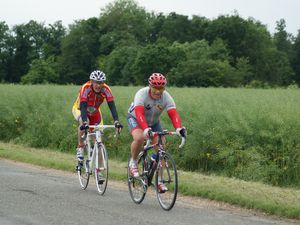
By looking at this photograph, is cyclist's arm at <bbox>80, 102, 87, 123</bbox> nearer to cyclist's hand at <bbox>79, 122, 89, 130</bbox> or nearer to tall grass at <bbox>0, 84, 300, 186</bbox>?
cyclist's hand at <bbox>79, 122, 89, 130</bbox>

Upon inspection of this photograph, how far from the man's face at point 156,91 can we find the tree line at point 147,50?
226 ft

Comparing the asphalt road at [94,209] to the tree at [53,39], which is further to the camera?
the tree at [53,39]

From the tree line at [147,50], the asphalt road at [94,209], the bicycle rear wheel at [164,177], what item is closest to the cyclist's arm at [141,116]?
the bicycle rear wheel at [164,177]

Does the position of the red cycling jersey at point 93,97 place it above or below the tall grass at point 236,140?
above

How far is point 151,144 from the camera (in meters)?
11.1

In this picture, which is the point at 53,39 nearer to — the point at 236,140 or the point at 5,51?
the point at 5,51

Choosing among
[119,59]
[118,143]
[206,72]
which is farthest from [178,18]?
[118,143]

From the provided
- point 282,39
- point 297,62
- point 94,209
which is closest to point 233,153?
point 94,209

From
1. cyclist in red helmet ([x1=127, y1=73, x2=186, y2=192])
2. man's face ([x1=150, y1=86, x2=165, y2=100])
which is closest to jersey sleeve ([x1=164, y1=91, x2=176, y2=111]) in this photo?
cyclist in red helmet ([x1=127, y1=73, x2=186, y2=192])

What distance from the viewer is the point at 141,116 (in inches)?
398

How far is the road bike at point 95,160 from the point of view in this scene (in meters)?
11.7

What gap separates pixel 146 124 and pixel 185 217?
5.26 feet

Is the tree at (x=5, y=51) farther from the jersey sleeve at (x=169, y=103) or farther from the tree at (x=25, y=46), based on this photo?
the jersey sleeve at (x=169, y=103)

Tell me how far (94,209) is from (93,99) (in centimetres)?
306
